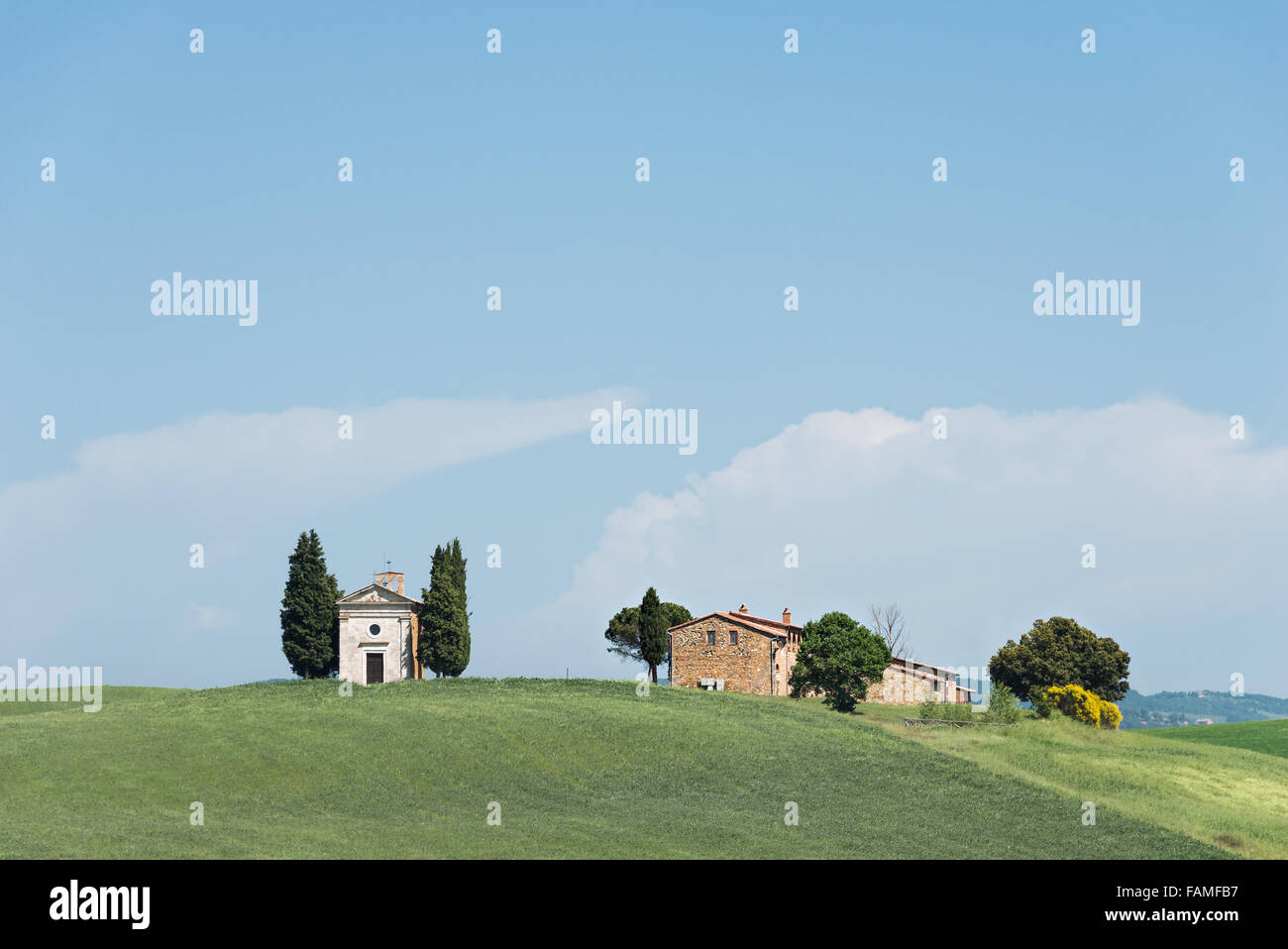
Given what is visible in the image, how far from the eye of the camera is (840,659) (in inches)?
3108

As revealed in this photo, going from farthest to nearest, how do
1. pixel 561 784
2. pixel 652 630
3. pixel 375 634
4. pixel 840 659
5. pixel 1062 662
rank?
pixel 1062 662, pixel 652 630, pixel 375 634, pixel 840 659, pixel 561 784

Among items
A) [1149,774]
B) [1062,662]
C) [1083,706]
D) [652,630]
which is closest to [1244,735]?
[1062,662]

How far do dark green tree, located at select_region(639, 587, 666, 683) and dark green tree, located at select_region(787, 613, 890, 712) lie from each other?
12.9 meters

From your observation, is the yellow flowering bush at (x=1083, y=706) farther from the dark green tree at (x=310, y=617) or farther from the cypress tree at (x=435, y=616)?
the dark green tree at (x=310, y=617)

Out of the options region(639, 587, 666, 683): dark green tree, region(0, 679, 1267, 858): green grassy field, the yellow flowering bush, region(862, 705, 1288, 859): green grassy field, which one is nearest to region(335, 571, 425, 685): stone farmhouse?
region(0, 679, 1267, 858): green grassy field

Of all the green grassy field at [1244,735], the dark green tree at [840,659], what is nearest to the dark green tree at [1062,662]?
the green grassy field at [1244,735]

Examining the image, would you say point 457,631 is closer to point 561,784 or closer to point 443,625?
point 443,625

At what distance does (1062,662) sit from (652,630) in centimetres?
3403

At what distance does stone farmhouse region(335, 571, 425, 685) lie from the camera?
82562 mm

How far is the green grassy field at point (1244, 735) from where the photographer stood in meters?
88.9

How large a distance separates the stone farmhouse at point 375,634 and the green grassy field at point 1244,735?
54974 mm

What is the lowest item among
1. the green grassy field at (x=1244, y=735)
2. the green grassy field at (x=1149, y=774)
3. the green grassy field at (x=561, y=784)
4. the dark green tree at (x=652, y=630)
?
the green grassy field at (x=1244, y=735)

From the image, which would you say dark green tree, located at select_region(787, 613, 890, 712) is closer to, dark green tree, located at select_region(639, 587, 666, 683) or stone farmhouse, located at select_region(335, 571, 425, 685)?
dark green tree, located at select_region(639, 587, 666, 683)
